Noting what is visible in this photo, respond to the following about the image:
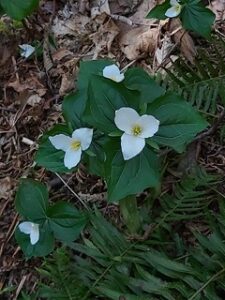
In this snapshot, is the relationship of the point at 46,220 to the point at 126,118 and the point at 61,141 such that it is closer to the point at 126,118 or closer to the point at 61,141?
the point at 61,141

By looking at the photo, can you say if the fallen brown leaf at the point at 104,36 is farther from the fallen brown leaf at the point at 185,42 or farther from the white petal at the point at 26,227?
the white petal at the point at 26,227

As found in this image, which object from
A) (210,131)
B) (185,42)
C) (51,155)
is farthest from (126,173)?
(185,42)

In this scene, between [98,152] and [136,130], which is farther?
[98,152]

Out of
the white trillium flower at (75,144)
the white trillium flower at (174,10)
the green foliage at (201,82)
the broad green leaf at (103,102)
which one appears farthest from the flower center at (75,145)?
the white trillium flower at (174,10)

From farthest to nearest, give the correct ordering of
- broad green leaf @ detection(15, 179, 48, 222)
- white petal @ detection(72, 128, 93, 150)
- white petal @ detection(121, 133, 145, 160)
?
broad green leaf @ detection(15, 179, 48, 222) < white petal @ detection(72, 128, 93, 150) < white petal @ detection(121, 133, 145, 160)

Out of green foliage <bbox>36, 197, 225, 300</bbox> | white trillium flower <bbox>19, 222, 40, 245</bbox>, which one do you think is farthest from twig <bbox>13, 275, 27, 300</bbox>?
white trillium flower <bbox>19, 222, 40, 245</bbox>

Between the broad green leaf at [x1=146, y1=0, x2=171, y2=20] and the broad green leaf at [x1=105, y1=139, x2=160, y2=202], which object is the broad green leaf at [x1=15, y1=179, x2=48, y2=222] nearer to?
the broad green leaf at [x1=105, y1=139, x2=160, y2=202]

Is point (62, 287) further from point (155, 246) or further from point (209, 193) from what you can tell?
point (209, 193)
